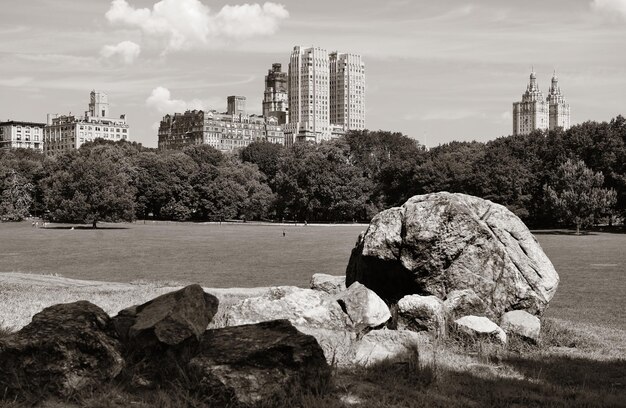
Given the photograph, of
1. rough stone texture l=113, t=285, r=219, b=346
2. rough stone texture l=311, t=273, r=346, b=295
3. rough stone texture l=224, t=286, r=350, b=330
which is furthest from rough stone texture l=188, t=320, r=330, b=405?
rough stone texture l=311, t=273, r=346, b=295

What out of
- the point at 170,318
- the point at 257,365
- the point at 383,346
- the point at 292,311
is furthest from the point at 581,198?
the point at 257,365

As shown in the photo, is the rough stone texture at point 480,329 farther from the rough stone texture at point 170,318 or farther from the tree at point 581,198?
the tree at point 581,198

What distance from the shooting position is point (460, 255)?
55.8ft

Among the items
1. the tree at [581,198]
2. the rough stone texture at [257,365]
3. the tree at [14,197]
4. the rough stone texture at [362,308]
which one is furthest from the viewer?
the tree at [14,197]

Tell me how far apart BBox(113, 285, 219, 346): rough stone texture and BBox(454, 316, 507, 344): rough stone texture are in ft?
17.9

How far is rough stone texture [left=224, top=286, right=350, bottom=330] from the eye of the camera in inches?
531

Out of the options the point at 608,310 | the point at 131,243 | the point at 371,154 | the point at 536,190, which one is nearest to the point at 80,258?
the point at 131,243

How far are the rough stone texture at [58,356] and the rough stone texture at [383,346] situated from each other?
3.85 metres

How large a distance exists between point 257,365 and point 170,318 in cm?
181

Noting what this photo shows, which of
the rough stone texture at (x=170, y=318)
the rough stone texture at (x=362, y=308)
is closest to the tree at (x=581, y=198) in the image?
the rough stone texture at (x=362, y=308)

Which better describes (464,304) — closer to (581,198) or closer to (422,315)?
(422,315)

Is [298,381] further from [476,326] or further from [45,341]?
[476,326]

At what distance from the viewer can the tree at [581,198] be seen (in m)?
93.5

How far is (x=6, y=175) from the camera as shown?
12794 centimetres
